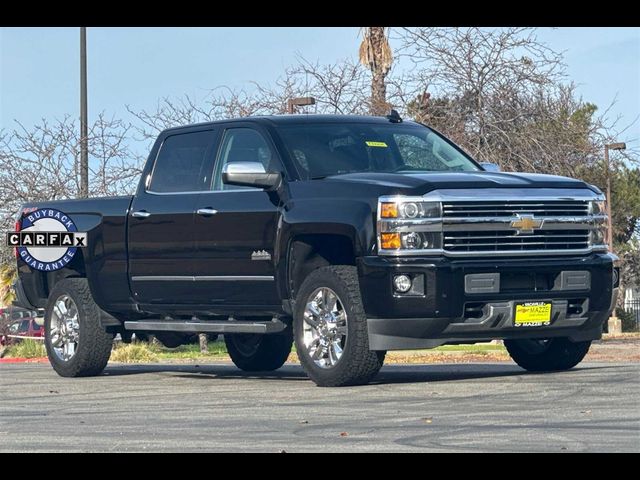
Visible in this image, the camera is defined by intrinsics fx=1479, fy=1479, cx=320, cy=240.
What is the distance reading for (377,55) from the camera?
34.2 m

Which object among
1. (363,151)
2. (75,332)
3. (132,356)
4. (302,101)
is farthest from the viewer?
(302,101)

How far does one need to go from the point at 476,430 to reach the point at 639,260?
5072 centimetres

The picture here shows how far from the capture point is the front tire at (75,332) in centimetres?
1424

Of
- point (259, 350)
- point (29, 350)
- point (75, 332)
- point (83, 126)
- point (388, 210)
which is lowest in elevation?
point (29, 350)

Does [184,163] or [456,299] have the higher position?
[184,163]

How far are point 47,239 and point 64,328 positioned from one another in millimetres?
894

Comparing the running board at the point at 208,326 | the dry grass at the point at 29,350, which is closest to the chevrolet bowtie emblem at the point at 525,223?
the running board at the point at 208,326

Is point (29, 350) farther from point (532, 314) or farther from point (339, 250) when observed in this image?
point (532, 314)

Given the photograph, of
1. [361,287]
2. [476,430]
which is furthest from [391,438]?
[361,287]

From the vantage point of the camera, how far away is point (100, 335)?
561 inches

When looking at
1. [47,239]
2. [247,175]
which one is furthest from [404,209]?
[47,239]

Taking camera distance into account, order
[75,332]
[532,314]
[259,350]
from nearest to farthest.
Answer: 1. [532,314]
2. [75,332]
3. [259,350]

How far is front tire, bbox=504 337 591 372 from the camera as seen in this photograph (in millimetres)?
13031
